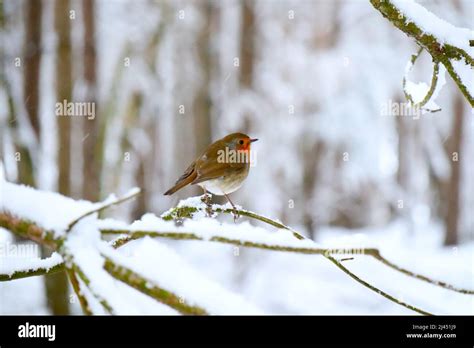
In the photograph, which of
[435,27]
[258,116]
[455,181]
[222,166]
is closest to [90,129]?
[258,116]

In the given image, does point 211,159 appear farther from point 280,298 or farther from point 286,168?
point 286,168

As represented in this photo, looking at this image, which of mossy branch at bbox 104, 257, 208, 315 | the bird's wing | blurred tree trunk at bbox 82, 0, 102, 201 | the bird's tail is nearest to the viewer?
mossy branch at bbox 104, 257, 208, 315

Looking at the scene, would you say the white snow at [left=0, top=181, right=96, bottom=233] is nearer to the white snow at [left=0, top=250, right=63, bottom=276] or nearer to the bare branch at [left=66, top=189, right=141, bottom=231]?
the bare branch at [left=66, top=189, right=141, bottom=231]

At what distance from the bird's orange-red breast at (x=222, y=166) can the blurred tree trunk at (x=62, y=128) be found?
17.0 ft

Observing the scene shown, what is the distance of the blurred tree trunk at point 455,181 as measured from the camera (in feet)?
41.9

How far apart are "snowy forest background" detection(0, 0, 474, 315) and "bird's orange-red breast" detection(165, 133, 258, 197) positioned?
207 inches

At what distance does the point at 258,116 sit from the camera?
1179 cm

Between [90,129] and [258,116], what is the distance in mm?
4381

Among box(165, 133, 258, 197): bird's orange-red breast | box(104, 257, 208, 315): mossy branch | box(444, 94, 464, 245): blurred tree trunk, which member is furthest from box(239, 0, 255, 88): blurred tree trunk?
box(104, 257, 208, 315): mossy branch

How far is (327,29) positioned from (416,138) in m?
4.72

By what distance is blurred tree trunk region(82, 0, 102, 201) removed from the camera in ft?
26.2

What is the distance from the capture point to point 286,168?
12.8m

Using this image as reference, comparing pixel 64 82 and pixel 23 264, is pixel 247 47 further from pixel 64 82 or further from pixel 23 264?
pixel 23 264

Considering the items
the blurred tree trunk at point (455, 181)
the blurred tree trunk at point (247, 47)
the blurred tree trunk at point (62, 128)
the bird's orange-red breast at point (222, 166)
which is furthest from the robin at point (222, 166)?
the blurred tree trunk at point (455, 181)
